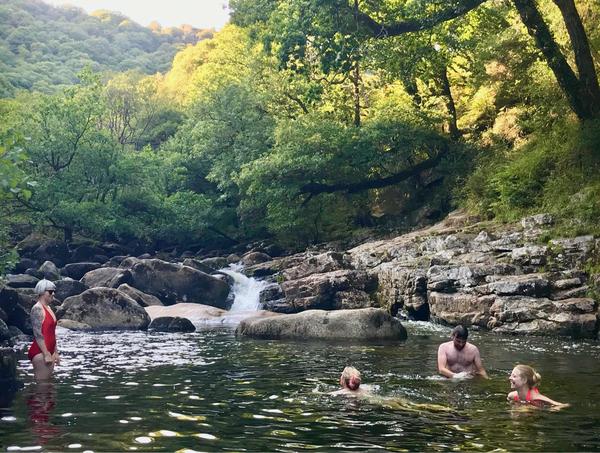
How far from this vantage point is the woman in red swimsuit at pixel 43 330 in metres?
12.2

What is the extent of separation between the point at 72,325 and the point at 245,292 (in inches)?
422

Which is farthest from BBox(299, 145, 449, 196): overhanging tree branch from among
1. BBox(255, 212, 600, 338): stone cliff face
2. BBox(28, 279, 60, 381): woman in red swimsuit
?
BBox(28, 279, 60, 381): woman in red swimsuit

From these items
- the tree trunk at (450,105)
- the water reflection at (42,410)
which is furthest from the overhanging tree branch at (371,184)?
the water reflection at (42,410)

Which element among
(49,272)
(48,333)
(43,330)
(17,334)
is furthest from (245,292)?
(43,330)

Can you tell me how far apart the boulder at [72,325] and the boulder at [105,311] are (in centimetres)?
29

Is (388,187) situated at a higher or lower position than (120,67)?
lower

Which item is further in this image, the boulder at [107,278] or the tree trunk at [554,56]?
the boulder at [107,278]

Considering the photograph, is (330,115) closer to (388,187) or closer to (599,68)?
(388,187)

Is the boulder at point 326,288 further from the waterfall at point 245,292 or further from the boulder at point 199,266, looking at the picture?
the boulder at point 199,266

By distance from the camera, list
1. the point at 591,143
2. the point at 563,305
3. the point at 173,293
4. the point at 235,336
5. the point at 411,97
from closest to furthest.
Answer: the point at 563,305
the point at 235,336
the point at 591,143
the point at 173,293
the point at 411,97

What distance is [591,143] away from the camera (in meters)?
26.5

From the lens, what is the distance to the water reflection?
8.63 m

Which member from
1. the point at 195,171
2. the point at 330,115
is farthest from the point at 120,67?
the point at 330,115

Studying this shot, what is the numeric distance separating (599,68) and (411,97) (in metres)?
13.1
